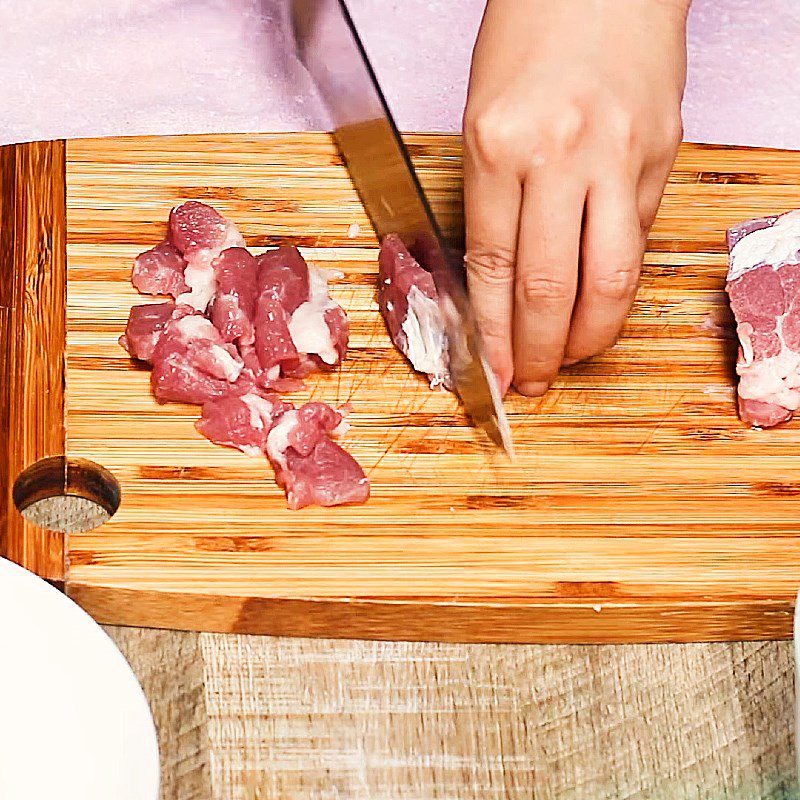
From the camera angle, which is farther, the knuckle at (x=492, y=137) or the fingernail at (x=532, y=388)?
the fingernail at (x=532, y=388)

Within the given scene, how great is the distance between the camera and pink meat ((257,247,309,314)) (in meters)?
1.94

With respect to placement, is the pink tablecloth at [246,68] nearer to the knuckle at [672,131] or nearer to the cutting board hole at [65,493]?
the knuckle at [672,131]

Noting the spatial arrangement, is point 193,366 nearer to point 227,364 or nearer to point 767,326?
point 227,364

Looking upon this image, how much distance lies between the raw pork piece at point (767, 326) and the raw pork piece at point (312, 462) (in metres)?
0.57

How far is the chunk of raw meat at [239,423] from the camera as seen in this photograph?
1831mm

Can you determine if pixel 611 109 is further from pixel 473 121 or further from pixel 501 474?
pixel 501 474

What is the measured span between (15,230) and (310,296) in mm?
467

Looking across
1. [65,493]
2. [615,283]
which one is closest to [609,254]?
[615,283]

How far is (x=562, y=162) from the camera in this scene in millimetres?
1712

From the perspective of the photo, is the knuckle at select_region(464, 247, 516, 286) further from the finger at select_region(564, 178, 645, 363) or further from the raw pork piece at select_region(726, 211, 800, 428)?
the raw pork piece at select_region(726, 211, 800, 428)

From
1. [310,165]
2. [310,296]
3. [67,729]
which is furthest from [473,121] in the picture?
[67,729]

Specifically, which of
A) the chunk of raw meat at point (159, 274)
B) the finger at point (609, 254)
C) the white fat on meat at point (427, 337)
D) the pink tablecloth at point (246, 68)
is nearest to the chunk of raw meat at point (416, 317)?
the white fat on meat at point (427, 337)

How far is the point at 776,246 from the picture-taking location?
201 centimetres

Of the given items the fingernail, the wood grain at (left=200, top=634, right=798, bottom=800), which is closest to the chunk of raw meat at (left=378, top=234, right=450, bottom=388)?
the fingernail
